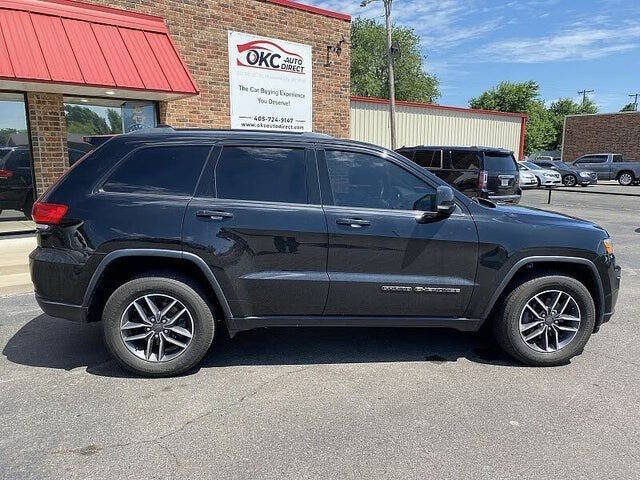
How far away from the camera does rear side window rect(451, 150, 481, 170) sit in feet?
36.9

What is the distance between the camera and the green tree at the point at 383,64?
5588 cm

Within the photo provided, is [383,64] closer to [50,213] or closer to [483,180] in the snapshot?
[483,180]

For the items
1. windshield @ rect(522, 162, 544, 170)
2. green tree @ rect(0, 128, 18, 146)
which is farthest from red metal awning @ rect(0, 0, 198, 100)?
windshield @ rect(522, 162, 544, 170)

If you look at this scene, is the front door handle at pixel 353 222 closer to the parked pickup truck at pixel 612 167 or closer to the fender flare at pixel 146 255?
the fender flare at pixel 146 255

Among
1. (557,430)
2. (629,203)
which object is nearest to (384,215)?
(557,430)

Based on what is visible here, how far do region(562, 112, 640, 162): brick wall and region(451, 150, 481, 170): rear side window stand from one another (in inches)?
1302

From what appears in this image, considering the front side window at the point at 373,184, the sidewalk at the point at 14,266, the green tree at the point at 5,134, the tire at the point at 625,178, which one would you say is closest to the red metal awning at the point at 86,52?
the green tree at the point at 5,134

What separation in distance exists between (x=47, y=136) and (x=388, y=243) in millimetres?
7631

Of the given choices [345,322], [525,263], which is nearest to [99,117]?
[345,322]

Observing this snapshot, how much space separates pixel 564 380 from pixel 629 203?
58.8 ft

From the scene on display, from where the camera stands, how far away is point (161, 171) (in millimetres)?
3645

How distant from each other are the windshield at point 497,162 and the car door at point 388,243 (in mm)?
8074

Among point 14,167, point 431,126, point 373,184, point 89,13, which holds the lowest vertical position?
point 373,184

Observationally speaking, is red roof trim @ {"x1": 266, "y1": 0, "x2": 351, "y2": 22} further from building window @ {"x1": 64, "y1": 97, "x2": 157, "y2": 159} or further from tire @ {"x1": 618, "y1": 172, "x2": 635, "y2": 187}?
tire @ {"x1": 618, "y1": 172, "x2": 635, "y2": 187}
